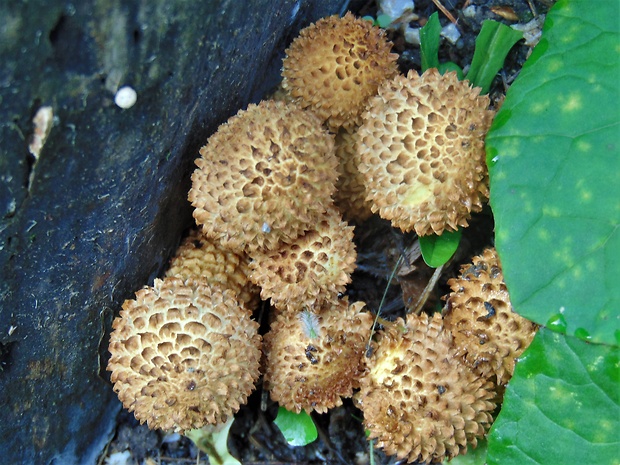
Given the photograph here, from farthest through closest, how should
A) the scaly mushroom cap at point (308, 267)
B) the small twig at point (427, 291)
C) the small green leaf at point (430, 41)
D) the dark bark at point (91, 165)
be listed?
the small twig at point (427, 291)
the small green leaf at point (430, 41)
the scaly mushroom cap at point (308, 267)
the dark bark at point (91, 165)

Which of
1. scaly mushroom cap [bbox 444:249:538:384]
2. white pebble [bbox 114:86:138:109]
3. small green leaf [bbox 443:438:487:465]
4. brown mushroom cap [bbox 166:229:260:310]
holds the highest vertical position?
white pebble [bbox 114:86:138:109]

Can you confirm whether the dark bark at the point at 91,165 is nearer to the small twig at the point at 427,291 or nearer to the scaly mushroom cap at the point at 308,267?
the scaly mushroom cap at the point at 308,267

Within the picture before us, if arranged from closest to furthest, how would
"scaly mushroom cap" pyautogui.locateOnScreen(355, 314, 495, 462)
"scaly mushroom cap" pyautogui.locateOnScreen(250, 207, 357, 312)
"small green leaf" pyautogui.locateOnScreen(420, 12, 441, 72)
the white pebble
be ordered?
1. the white pebble
2. "scaly mushroom cap" pyautogui.locateOnScreen(355, 314, 495, 462)
3. "scaly mushroom cap" pyautogui.locateOnScreen(250, 207, 357, 312)
4. "small green leaf" pyautogui.locateOnScreen(420, 12, 441, 72)

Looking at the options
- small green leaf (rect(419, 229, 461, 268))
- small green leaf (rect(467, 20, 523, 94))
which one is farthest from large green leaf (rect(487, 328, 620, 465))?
small green leaf (rect(467, 20, 523, 94))

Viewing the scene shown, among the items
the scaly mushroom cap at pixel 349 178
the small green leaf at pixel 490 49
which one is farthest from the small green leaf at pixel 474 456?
the small green leaf at pixel 490 49

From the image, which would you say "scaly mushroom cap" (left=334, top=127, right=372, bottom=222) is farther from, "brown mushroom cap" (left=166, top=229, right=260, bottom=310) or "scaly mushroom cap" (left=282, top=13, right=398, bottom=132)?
"brown mushroom cap" (left=166, top=229, right=260, bottom=310)
